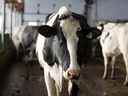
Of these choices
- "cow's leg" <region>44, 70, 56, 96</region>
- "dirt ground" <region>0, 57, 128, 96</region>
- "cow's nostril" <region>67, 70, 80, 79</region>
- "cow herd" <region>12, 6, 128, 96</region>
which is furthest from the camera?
"dirt ground" <region>0, 57, 128, 96</region>

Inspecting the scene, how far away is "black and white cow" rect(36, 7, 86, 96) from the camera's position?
3.28 metres

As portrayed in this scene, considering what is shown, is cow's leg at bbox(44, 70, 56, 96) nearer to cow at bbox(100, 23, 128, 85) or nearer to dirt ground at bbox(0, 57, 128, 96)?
dirt ground at bbox(0, 57, 128, 96)

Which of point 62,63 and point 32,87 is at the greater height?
point 62,63

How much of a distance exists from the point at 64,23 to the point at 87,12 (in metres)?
14.5

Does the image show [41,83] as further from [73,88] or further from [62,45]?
[62,45]

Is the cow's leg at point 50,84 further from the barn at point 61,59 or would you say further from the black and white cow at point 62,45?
the black and white cow at point 62,45

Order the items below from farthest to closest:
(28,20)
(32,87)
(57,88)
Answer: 1. (28,20)
2. (32,87)
3. (57,88)

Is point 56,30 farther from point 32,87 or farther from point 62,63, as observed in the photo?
point 32,87

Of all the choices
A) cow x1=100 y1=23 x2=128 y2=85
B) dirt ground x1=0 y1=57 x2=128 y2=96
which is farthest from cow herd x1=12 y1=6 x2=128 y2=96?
cow x1=100 y1=23 x2=128 y2=85

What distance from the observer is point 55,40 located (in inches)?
139

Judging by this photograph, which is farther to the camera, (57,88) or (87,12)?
(87,12)

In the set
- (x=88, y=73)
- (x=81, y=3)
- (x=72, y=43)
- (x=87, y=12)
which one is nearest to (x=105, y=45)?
(x=88, y=73)

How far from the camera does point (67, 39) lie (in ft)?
11.0

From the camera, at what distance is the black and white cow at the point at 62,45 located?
3283 millimetres
